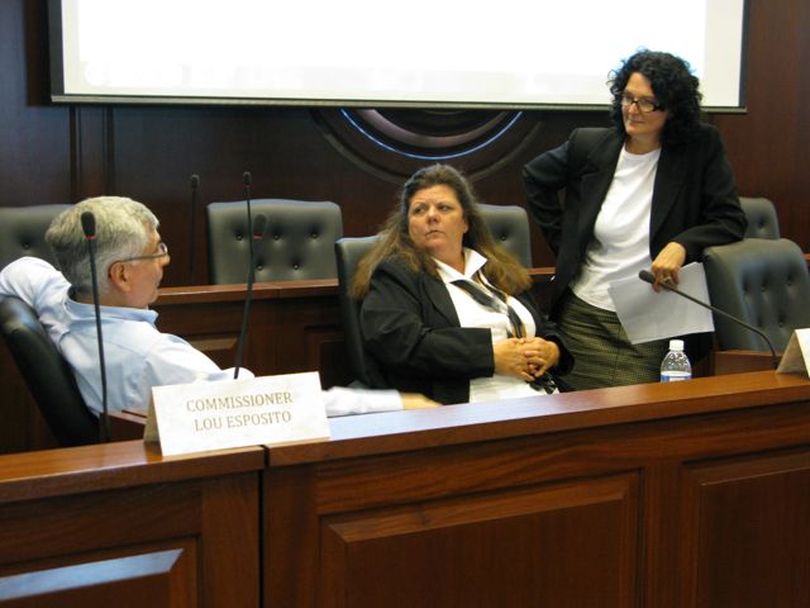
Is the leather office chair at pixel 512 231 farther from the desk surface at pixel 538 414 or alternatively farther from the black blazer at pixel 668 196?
the desk surface at pixel 538 414

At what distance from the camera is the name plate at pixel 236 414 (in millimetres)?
1354

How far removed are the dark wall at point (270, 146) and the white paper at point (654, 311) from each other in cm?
164

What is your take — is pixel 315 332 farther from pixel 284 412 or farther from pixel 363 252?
pixel 284 412

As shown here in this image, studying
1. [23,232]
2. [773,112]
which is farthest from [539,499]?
[773,112]

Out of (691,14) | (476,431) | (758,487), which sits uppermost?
(691,14)

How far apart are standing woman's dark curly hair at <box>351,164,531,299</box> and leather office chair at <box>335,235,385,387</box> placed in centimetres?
4

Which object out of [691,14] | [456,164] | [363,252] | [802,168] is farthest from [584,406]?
[802,168]

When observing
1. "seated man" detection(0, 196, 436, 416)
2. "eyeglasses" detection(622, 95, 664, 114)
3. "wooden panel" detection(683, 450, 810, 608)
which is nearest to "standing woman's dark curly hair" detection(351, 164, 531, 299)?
"eyeglasses" detection(622, 95, 664, 114)

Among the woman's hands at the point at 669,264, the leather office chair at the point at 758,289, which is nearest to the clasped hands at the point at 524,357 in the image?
the woman's hands at the point at 669,264

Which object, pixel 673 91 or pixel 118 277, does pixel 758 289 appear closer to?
pixel 673 91

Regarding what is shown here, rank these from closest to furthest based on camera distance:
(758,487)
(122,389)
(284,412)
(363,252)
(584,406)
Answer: (284,412), (584,406), (758,487), (122,389), (363,252)

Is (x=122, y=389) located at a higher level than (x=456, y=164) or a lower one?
lower

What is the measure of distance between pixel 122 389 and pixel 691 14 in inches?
149

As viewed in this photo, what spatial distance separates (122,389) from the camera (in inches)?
75.1
